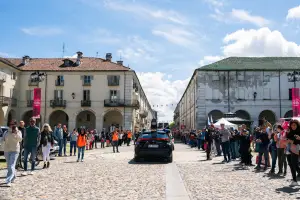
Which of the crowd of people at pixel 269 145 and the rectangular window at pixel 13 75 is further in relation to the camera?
the rectangular window at pixel 13 75

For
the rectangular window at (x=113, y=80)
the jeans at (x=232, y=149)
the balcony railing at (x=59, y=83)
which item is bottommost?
the jeans at (x=232, y=149)

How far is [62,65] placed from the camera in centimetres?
5316

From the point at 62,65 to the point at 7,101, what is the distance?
1031 cm

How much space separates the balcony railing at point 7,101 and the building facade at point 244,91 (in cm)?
2449

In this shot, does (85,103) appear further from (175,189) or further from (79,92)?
(175,189)

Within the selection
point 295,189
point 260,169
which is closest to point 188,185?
point 295,189

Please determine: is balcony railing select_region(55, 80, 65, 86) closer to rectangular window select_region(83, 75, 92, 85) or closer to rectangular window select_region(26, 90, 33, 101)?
rectangular window select_region(83, 75, 92, 85)

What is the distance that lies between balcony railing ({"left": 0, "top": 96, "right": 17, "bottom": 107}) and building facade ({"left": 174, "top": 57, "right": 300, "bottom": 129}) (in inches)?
964

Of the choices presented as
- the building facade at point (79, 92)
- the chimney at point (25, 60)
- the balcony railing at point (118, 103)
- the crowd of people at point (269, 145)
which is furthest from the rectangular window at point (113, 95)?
the crowd of people at point (269, 145)

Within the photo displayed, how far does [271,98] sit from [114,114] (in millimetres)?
22275

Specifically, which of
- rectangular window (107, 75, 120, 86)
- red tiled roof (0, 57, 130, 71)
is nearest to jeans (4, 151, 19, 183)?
rectangular window (107, 75, 120, 86)

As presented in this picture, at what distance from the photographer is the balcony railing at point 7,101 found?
44713 mm

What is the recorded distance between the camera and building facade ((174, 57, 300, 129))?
4812 cm

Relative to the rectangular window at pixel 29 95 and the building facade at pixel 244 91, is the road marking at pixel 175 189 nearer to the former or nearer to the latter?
the building facade at pixel 244 91
